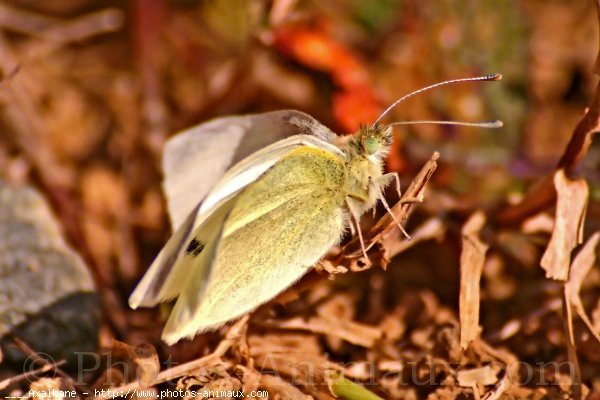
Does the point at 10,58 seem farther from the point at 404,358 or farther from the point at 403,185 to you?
the point at 404,358

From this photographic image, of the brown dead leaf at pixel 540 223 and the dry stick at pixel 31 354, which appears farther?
the brown dead leaf at pixel 540 223

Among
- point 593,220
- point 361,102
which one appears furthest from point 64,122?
point 593,220

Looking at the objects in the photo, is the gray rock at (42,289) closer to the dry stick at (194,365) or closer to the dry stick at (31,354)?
the dry stick at (31,354)

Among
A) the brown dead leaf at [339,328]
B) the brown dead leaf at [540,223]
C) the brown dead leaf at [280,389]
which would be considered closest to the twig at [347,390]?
the brown dead leaf at [280,389]

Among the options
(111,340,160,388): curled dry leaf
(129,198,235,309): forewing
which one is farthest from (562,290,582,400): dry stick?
(111,340,160,388): curled dry leaf

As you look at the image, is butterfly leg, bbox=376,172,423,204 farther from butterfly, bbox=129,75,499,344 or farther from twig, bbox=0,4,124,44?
twig, bbox=0,4,124,44
